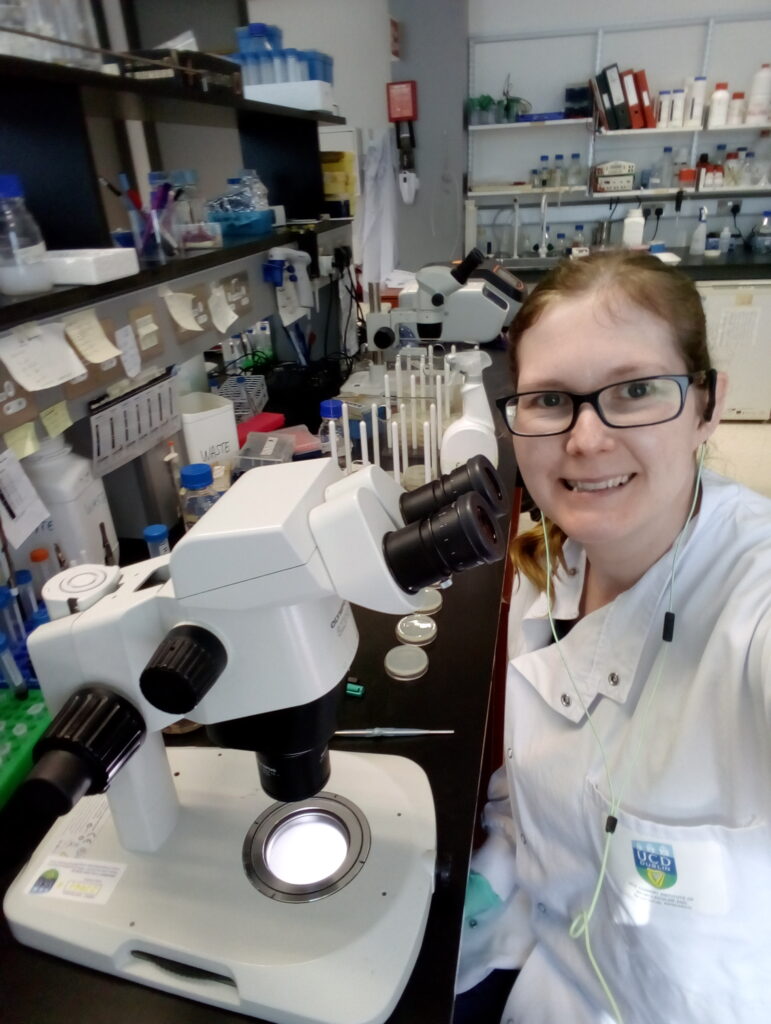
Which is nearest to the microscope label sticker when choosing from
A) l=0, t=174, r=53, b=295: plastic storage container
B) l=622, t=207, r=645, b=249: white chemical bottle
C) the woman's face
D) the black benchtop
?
the woman's face

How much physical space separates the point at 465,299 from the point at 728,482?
1.71 metres

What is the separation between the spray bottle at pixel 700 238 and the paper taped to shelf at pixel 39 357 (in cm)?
426

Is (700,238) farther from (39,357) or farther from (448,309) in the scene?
(39,357)

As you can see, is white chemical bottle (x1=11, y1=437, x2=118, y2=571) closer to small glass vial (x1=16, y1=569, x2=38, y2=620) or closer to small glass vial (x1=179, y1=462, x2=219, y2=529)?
small glass vial (x1=16, y1=569, x2=38, y2=620)

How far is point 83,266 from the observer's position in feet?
3.31

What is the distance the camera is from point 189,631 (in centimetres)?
52

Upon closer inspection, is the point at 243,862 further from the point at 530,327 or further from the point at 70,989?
the point at 530,327

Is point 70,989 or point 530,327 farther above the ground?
point 530,327

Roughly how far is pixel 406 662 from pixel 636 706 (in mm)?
353

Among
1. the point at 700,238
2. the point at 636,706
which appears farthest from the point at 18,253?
the point at 700,238

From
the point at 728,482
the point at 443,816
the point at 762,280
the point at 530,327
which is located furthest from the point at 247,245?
the point at 762,280

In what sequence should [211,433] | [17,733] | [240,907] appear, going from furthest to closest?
1. [211,433]
2. [17,733]
3. [240,907]

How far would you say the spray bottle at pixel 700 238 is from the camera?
413cm

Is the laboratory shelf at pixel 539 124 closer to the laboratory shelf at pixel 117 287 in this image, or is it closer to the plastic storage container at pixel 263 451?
the laboratory shelf at pixel 117 287
